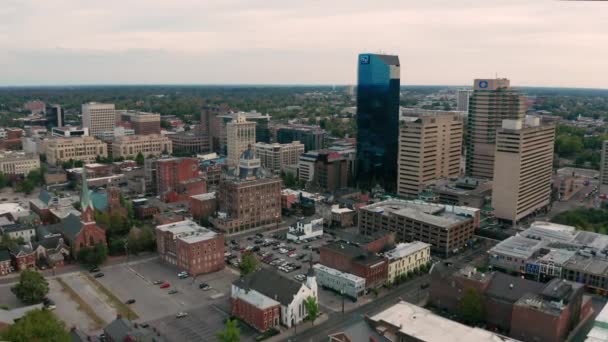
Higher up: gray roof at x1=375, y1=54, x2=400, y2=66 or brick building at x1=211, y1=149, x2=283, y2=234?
gray roof at x1=375, y1=54, x2=400, y2=66

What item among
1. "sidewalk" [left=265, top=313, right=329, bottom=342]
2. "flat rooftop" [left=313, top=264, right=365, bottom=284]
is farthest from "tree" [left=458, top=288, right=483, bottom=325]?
"sidewalk" [left=265, top=313, right=329, bottom=342]

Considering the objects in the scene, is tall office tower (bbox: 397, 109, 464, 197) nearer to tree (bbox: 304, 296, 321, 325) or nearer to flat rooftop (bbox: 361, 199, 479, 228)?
flat rooftop (bbox: 361, 199, 479, 228)

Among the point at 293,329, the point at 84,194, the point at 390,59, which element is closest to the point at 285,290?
the point at 293,329

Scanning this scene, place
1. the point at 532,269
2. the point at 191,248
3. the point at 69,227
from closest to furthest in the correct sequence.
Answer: the point at 532,269
the point at 191,248
the point at 69,227

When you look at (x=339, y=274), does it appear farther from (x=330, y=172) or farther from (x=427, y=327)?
(x=330, y=172)

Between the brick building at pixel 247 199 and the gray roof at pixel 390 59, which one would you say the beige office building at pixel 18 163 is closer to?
the brick building at pixel 247 199

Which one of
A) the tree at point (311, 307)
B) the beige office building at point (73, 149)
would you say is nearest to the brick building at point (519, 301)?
the tree at point (311, 307)
